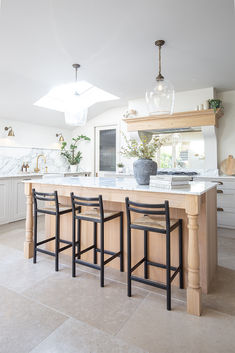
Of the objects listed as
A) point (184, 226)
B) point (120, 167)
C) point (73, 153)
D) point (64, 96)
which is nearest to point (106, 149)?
point (120, 167)

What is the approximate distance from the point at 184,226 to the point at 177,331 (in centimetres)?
85

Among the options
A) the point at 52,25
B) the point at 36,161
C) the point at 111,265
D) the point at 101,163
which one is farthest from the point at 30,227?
the point at 101,163

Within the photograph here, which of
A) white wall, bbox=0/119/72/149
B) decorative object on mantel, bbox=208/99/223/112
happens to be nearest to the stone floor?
decorative object on mantel, bbox=208/99/223/112

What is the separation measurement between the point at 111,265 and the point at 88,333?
101cm

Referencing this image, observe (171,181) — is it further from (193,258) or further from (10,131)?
(10,131)

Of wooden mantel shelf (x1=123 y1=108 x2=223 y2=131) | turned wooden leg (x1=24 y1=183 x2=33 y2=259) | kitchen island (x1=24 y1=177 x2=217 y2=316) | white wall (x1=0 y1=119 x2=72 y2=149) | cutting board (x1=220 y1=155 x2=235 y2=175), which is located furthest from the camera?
white wall (x1=0 y1=119 x2=72 y2=149)

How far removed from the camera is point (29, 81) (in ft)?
12.4

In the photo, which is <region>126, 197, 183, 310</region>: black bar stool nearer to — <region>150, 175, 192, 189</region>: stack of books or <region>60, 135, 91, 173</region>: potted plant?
<region>150, 175, 192, 189</region>: stack of books

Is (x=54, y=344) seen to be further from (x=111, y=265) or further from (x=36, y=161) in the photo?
(x=36, y=161)

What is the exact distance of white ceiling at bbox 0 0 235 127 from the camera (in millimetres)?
2182

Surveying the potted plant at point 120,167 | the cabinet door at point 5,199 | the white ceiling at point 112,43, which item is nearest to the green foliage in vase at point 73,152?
the potted plant at point 120,167

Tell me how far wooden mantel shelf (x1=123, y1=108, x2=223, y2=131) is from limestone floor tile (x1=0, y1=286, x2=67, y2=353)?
3764 mm

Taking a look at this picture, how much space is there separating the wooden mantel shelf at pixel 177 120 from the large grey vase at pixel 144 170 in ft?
7.63

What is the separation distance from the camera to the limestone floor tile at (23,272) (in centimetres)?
209
